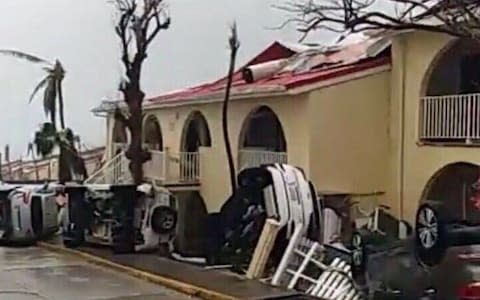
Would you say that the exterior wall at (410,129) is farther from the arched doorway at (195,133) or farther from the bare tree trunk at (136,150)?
the arched doorway at (195,133)

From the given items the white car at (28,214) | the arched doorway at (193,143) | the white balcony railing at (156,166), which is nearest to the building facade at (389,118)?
the arched doorway at (193,143)

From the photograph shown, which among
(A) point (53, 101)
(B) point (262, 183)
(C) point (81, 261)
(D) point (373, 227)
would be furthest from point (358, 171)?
(A) point (53, 101)

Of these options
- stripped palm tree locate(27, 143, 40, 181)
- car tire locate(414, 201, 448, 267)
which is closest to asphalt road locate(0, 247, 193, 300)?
car tire locate(414, 201, 448, 267)

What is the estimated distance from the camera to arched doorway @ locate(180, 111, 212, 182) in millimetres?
25984

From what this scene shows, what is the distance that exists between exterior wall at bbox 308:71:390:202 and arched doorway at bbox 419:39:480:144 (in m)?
1.26

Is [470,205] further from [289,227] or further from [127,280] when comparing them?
[127,280]

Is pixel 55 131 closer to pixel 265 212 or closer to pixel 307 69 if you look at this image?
pixel 307 69

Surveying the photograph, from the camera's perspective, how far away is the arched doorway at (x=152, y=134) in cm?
2975

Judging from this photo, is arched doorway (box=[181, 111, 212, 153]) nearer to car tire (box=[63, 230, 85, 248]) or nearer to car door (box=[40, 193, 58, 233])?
car door (box=[40, 193, 58, 233])

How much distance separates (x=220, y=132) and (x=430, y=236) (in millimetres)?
13351

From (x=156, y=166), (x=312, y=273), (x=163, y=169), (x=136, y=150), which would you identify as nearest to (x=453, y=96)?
(x=312, y=273)

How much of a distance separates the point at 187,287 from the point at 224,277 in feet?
3.36

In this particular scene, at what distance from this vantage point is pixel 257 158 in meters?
23.6

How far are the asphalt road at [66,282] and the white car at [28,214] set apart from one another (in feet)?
9.15
